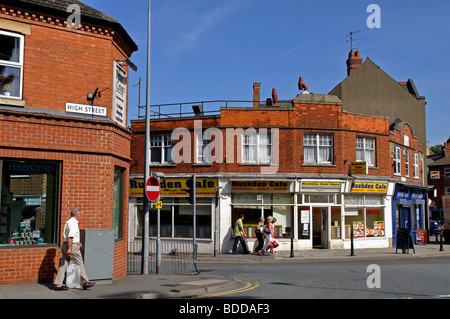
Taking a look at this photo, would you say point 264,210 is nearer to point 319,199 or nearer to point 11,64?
point 319,199

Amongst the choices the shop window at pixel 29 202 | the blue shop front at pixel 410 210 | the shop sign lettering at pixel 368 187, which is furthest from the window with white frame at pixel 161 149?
the shop window at pixel 29 202

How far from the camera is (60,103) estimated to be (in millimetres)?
11438

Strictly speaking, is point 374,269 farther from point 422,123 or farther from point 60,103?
point 422,123

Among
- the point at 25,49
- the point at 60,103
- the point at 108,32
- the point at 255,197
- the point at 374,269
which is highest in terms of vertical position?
the point at 108,32

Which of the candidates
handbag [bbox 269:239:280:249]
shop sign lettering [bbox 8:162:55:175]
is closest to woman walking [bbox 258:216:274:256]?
handbag [bbox 269:239:280:249]

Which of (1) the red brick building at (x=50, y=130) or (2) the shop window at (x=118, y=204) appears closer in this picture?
(1) the red brick building at (x=50, y=130)

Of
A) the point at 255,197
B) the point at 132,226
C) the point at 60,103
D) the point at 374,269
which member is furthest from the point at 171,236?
the point at 60,103

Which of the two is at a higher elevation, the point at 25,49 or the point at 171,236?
the point at 25,49

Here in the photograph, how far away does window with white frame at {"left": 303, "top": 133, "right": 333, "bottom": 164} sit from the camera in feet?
79.4

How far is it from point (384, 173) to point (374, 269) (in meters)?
12.1

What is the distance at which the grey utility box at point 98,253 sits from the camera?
1073 centimetres

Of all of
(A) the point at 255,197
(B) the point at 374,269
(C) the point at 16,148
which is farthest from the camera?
(A) the point at 255,197

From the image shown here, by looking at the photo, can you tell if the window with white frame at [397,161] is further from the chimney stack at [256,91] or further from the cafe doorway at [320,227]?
the chimney stack at [256,91]

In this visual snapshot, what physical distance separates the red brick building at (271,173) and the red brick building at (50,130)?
11.6 meters
